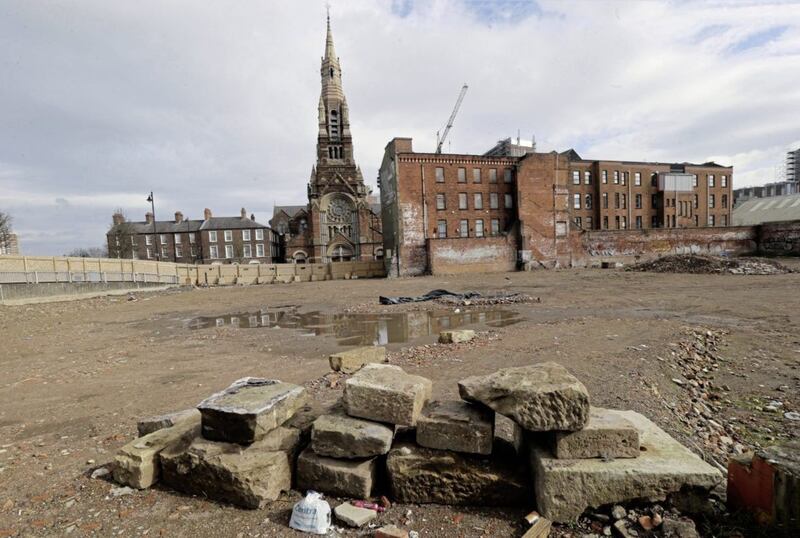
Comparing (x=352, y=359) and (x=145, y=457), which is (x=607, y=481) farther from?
(x=352, y=359)

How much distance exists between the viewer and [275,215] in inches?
2928

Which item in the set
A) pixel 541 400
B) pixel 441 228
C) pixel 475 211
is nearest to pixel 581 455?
pixel 541 400

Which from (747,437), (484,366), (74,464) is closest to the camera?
(74,464)

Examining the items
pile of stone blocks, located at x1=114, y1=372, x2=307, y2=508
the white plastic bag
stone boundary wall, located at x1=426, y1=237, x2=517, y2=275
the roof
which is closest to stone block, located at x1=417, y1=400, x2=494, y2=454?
the white plastic bag

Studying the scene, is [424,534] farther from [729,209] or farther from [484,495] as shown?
[729,209]

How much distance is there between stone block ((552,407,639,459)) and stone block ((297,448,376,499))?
5.22 feet

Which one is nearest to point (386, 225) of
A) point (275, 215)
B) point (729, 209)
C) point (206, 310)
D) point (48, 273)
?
point (206, 310)

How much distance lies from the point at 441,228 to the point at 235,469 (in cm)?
3369

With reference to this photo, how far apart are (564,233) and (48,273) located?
132ft

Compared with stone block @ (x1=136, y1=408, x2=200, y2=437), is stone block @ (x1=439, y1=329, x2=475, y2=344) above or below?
below

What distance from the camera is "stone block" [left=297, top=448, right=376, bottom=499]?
3.16 m

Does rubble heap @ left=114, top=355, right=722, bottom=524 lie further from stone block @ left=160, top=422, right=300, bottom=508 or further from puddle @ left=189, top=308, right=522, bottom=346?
puddle @ left=189, top=308, right=522, bottom=346

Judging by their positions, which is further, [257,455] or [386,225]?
[386,225]

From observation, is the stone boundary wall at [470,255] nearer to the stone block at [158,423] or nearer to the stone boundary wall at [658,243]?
the stone boundary wall at [658,243]
